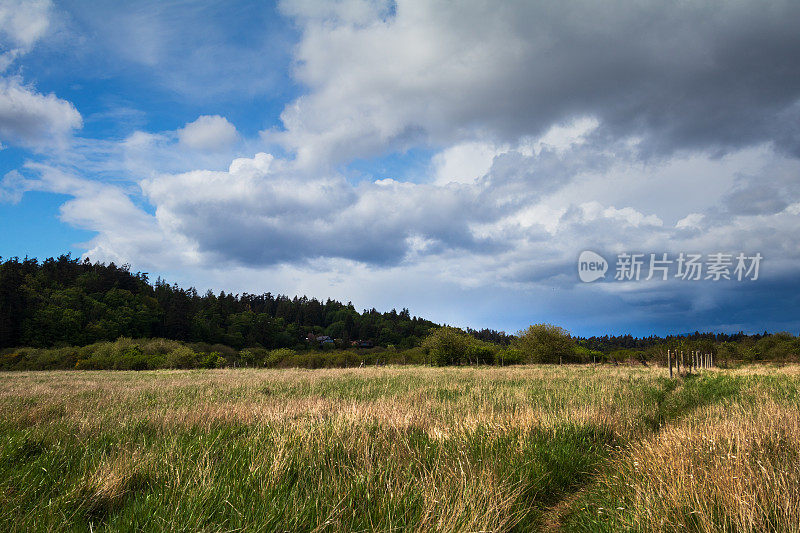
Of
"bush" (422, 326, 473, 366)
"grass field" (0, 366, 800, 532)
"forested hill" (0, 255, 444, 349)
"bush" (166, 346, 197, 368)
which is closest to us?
"grass field" (0, 366, 800, 532)

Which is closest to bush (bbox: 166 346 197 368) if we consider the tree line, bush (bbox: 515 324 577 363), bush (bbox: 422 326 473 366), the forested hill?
the tree line

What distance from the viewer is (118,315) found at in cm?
9175

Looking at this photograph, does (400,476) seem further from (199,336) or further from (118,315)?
(199,336)

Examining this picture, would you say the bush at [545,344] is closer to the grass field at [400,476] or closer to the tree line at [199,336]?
the tree line at [199,336]

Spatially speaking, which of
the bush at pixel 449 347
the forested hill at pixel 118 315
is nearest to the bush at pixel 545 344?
the bush at pixel 449 347

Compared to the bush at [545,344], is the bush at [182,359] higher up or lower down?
lower down

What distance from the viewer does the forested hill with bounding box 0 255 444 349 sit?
76750mm

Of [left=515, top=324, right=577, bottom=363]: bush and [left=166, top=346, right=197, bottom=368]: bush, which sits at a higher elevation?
[left=515, top=324, right=577, bottom=363]: bush

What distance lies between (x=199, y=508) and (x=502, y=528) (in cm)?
280

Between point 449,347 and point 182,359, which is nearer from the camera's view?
point 449,347

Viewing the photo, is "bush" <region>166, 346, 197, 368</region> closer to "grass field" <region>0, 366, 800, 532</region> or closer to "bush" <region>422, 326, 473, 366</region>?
"bush" <region>422, 326, 473, 366</region>

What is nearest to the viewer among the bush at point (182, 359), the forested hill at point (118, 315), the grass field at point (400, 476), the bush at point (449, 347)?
the grass field at point (400, 476)

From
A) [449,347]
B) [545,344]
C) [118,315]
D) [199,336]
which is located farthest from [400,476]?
[199,336]

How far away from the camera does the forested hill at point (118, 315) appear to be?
76.8 m
